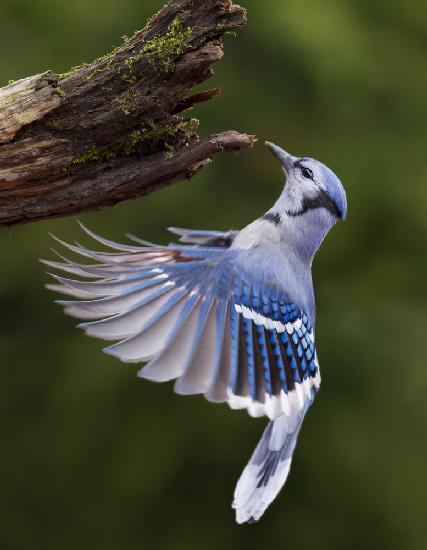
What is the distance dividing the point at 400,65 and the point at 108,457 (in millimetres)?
1680

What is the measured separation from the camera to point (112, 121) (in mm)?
2025

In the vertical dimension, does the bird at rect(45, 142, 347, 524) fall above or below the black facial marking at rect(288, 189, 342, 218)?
below

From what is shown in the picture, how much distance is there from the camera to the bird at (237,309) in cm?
195

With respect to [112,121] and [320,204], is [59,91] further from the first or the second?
[320,204]

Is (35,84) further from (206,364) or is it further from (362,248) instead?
(362,248)

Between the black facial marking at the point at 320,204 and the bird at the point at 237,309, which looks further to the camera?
the black facial marking at the point at 320,204

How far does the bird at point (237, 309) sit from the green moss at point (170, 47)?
1.24 feet

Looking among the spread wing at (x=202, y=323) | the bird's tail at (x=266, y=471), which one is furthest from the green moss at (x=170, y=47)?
the bird's tail at (x=266, y=471)

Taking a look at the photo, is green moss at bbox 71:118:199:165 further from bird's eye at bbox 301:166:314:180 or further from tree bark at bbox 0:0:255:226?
bird's eye at bbox 301:166:314:180

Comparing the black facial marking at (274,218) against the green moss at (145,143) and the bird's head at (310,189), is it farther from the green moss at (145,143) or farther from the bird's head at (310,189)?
the green moss at (145,143)

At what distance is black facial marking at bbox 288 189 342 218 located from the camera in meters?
2.29

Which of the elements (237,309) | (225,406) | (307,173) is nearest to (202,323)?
(237,309)

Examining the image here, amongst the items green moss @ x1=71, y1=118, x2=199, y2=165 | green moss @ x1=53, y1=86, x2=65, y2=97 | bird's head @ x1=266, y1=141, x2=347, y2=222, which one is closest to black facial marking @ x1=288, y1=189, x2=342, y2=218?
bird's head @ x1=266, y1=141, x2=347, y2=222

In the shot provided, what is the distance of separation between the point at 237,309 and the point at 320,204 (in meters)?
0.34
